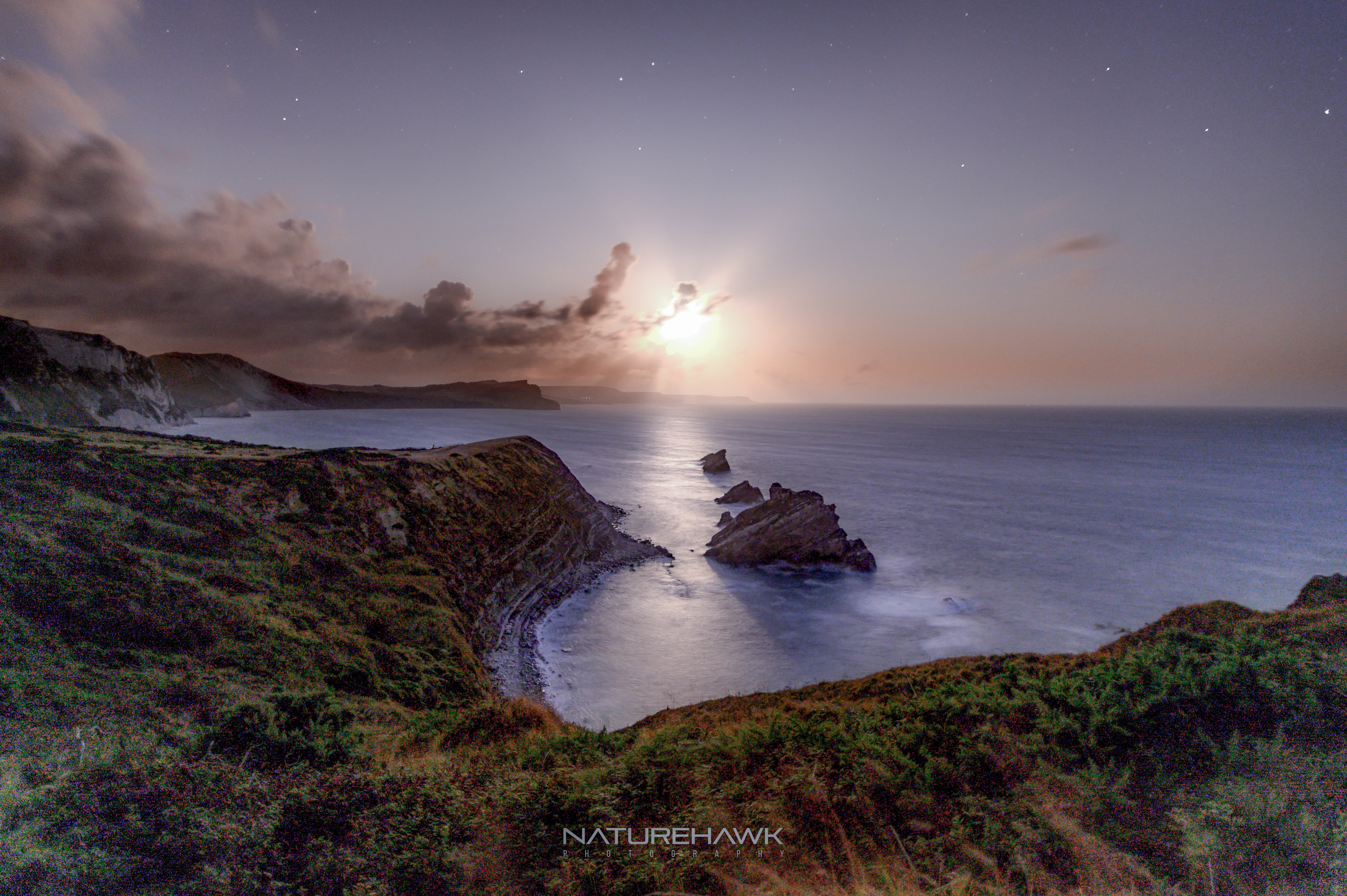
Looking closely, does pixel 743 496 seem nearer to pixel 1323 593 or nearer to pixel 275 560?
pixel 1323 593

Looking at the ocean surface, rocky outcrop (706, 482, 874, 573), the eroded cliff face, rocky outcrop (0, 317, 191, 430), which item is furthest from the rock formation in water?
rocky outcrop (0, 317, 191, 430)

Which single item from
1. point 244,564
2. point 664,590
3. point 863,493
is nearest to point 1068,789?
point 244,564

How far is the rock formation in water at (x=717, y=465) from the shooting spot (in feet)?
262

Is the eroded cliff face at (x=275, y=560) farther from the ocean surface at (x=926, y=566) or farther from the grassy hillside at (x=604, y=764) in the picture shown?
the ocean surface at (x=926, y=566)

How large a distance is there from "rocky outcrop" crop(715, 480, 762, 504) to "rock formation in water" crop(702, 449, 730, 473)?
2167cm

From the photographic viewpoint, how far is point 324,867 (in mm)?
5289

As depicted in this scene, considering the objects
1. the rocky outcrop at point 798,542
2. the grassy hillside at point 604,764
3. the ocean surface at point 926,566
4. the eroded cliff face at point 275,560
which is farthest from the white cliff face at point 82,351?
the rocky outcrop at point 798,542

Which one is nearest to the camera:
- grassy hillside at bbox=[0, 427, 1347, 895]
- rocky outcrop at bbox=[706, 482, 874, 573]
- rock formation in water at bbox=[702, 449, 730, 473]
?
grassy hillside at bbox=[0, 427, 1347, 895]

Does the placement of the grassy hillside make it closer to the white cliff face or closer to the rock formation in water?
the rock formation in water

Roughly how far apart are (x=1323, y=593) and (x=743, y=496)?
143 feet

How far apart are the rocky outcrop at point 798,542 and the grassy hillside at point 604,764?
21141 millimetres

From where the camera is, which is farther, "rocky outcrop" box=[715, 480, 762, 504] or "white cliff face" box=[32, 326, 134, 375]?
"white cliff face" box=[32, 326, 134, 375]

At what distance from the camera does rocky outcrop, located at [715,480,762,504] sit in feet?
183

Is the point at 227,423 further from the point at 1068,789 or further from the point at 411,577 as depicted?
the point at 1068,789
